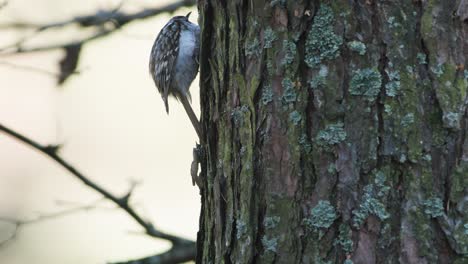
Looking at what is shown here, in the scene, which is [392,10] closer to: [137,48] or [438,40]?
[438,40]

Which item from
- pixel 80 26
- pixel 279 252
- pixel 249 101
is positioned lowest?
pixel 279 252

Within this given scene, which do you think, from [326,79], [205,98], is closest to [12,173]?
[205,98]

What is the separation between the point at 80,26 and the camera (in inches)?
146

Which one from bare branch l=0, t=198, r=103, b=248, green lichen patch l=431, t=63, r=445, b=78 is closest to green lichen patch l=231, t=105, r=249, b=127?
green lichen patch l=431, t=63, r=445, b=78

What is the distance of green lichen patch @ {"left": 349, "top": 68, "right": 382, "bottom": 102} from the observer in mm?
1960

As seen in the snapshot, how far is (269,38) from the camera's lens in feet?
6.90

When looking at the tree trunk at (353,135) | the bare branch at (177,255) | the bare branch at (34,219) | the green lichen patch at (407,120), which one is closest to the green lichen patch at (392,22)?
the tree trunk at (353,135)

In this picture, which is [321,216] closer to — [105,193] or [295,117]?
[295,117]

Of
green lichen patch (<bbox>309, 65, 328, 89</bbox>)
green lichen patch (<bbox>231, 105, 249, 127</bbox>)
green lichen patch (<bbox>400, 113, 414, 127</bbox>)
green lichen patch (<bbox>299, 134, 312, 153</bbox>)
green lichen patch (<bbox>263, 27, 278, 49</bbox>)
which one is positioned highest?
green lichen patch (<bbox>263, 27, 278, 49</bbox>)

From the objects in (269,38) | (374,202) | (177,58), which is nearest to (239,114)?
(269,38)

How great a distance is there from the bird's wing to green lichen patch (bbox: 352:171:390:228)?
8.40ft

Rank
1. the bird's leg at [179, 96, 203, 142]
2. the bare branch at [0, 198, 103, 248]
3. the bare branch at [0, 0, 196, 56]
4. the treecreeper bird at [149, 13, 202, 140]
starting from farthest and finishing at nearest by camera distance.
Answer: the treecreeper bird at [149, 13, 202, 140] → the bird's leg at [179, 96, 203, 142] → the bare branch at [0, 0, 196, 56] → the bare branch at [0, 198, 103, 248]

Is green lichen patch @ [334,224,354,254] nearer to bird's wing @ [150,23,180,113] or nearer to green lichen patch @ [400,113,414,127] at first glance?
green lichen patch @ [400,113,414,127]

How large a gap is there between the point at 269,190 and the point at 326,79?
0.31 m
